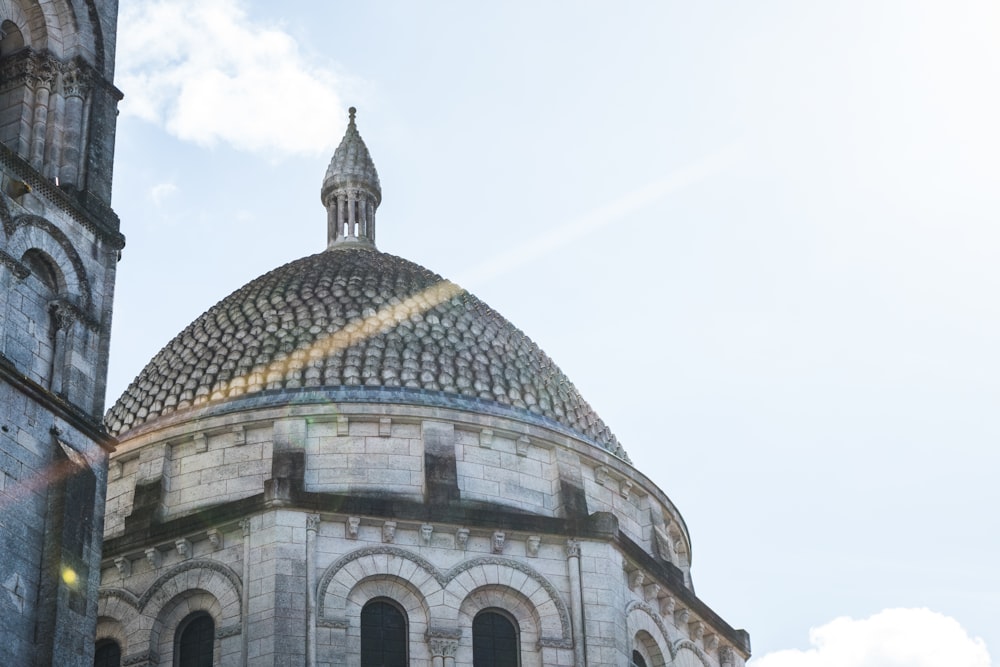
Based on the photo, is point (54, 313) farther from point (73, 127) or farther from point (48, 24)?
point (48, 24)

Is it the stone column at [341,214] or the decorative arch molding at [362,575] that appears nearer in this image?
the decorative arch molding at [362,575]

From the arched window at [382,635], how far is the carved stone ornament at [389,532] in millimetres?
1250

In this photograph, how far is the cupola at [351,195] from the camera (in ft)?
178

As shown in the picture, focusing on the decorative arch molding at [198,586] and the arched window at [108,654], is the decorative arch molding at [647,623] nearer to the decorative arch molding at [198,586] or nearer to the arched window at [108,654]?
the decorative arch molding at [198,586]

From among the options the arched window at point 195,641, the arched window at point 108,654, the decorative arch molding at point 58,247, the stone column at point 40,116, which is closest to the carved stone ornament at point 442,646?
the arched window at point 195,641

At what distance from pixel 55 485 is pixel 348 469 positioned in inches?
569

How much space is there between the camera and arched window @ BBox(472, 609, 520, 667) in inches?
1681

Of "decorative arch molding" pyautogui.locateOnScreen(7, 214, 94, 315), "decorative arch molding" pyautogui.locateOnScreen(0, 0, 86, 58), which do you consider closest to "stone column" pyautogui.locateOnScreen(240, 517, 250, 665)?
"decorative arch molding" pyautogui.locateOnScreen(7, 214, 94, 315)

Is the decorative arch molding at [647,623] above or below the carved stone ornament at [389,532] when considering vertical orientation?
below

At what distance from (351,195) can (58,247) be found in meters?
22.7

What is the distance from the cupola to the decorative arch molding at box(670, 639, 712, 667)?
1424 cm

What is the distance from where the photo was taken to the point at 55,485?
3025 centimetres

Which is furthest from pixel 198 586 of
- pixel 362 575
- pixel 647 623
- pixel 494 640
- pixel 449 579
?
pixel 647 623

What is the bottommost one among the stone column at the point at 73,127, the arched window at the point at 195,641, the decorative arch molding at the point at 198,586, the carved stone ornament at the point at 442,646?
the carved stone ornament at the point at 442,646
